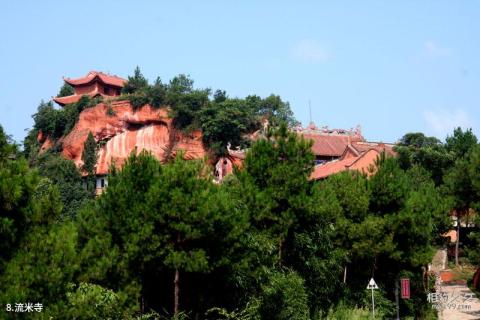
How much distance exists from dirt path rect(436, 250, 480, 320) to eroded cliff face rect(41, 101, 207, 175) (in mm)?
25178

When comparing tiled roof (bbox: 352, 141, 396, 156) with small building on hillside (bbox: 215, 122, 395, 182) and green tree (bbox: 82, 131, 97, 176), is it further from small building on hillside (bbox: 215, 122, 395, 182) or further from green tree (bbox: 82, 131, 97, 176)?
green tree (bbox: 82, 131, 97, 176)

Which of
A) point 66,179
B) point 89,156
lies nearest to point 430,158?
point 66,179

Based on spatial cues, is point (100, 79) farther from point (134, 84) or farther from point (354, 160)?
point (354, 160)

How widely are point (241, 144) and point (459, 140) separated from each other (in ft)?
53.0

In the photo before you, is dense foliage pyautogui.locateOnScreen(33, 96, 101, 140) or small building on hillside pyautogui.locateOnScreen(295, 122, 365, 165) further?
dense foliage pyautogui.locateOnScreen(33, 96, 101, 140)

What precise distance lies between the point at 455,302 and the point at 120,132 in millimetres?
31011

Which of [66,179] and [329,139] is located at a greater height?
[329,139]

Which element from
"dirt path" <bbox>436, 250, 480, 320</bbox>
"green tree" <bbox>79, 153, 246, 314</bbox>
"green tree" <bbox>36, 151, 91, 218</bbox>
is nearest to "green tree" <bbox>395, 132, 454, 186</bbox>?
"dirt path" <bbox>436, 250, 480, 320</bbox>

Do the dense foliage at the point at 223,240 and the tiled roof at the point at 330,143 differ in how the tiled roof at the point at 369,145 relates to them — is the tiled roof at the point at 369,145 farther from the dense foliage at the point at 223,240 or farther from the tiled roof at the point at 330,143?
the dense foliage at the point at 223,240

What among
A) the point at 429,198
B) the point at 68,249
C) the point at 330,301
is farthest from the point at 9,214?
the point at 429,198

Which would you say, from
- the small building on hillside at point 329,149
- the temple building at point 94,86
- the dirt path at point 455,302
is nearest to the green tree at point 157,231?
the dirt path at point 455,302

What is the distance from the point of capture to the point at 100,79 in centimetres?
5291

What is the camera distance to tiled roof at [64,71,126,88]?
53.0 metres

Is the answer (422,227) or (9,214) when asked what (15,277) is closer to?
(9,214)
